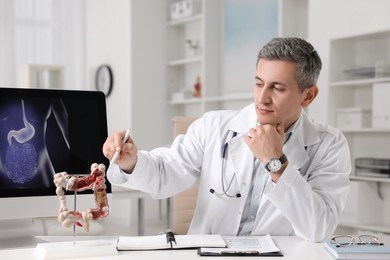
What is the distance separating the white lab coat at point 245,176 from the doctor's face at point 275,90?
0.15 metres

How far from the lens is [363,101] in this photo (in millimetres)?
4059

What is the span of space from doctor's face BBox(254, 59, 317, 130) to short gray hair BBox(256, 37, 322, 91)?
Answer: 0.05 feet

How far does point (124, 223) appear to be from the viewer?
5832 millimetres

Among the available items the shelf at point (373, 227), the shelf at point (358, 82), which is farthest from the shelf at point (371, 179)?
the shelf at point (358, 82)

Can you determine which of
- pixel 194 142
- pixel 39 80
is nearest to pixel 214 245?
pixel 194 142

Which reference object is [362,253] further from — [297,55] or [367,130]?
[367,130]

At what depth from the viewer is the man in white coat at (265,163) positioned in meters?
1.57

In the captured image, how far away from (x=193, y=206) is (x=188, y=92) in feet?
12.1

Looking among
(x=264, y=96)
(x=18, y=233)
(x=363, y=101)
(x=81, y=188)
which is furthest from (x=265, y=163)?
(x=363, y=101)

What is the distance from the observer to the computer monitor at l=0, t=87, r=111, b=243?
1558mm

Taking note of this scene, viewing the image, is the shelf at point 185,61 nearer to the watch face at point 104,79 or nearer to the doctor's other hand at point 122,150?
the watch face at point 104,79

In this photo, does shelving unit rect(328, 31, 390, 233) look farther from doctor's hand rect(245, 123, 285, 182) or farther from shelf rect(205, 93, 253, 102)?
doctor's hand rect(245, 123, 285, 182)

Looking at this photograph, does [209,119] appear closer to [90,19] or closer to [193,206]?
[193,206]

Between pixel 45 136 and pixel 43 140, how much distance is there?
14mm
